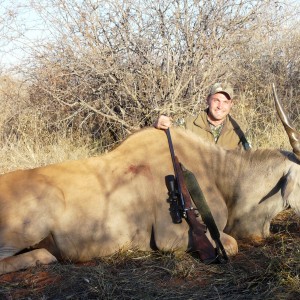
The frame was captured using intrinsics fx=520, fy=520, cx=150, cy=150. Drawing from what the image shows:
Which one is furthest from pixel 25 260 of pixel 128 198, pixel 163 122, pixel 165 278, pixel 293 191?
pixel 293 191

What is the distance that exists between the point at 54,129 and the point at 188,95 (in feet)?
8.02

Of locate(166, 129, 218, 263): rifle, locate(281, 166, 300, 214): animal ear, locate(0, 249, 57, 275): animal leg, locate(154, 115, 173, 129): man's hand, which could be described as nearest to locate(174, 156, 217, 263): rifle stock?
locate(166, 129, 218, 263): rifle

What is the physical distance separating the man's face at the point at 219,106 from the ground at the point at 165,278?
1.78 m

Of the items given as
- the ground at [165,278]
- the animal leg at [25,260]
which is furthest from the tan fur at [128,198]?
the ground at [165,278]

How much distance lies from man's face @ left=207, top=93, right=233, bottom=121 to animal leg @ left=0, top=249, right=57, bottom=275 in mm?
2438

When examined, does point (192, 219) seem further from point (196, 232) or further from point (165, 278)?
point (165, 278)

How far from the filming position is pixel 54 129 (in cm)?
895

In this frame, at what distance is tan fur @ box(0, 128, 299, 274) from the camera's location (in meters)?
3.93

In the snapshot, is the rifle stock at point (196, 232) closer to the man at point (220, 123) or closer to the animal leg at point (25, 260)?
the animal leg at point (25, 260)

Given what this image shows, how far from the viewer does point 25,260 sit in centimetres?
381

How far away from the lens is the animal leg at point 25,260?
3750mm

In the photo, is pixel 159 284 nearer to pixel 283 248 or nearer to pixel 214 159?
pixel 283 248

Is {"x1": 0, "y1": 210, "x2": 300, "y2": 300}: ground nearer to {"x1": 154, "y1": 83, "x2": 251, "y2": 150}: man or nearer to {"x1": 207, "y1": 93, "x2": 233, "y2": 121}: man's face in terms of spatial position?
{"x1": 154, "y1": 83, "x2": 251, "y2": 150}: man

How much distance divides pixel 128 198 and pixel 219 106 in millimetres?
1786
